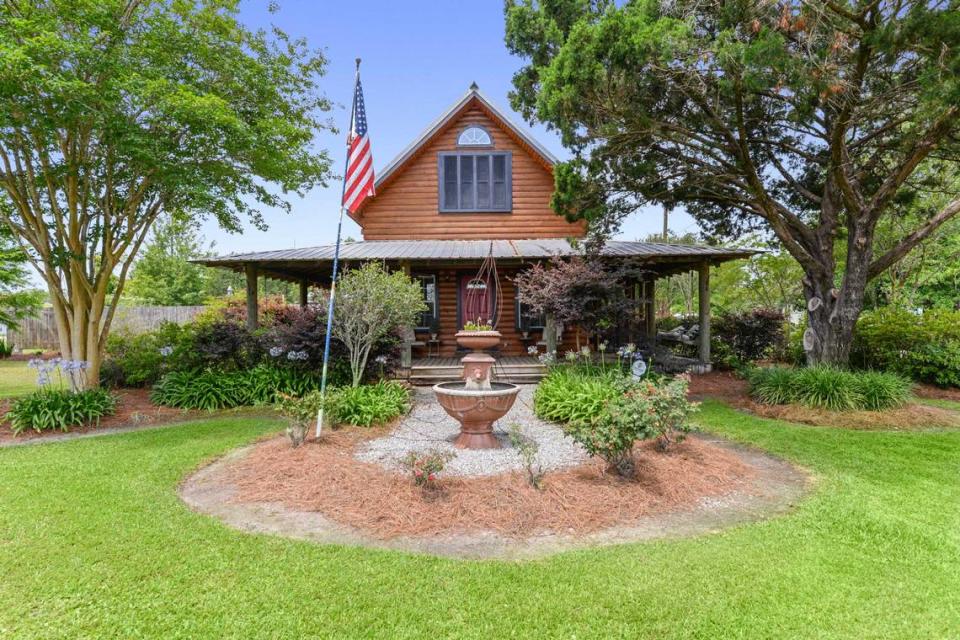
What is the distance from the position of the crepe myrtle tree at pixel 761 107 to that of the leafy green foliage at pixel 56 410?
9233 millimetres

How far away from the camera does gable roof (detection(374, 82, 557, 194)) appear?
43.8ft

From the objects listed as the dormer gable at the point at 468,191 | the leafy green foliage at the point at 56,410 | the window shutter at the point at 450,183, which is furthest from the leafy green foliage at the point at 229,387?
the window shutter at the point at 450,183

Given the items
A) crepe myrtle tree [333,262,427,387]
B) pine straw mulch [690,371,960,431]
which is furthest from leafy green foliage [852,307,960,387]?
crepe myrtle tree [333,262,427,387]

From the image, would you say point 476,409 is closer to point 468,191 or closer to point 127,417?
point 127,417

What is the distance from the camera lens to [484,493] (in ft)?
14.9

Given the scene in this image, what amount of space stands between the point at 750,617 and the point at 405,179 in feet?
42.4

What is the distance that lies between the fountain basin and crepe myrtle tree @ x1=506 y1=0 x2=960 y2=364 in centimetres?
509

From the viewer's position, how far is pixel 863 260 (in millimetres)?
9250

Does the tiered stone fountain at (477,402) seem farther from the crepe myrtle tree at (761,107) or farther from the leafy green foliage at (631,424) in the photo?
the crepe myrtle tree at (761,107)

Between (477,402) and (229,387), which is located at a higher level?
(477,402)

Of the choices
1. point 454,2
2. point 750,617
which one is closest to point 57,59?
point 454,2

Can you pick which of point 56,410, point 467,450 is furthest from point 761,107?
point 56,410

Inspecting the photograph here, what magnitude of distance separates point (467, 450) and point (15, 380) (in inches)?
585

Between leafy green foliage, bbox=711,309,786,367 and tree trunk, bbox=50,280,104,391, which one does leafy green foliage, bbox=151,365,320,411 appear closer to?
tree trunk, bbox=50,280,104,391
